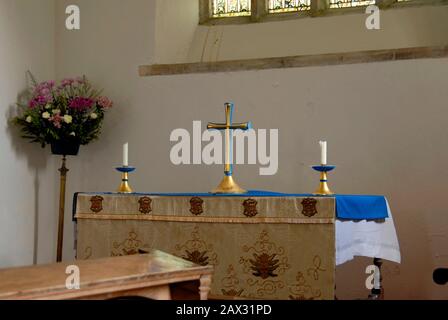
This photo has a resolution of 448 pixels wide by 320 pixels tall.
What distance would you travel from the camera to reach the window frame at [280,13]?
7.05m

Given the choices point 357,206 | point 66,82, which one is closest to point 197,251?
point 357,206

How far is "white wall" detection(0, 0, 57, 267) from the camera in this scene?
6.64 metres

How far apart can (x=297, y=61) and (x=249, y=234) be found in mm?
2721

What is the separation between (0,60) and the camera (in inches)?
259

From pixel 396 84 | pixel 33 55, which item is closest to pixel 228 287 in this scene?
pixel 396 84

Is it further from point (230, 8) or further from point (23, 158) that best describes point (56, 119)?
point (230, 8)

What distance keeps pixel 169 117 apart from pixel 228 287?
294 centimetres

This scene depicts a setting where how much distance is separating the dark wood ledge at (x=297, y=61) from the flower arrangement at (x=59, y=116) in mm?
711

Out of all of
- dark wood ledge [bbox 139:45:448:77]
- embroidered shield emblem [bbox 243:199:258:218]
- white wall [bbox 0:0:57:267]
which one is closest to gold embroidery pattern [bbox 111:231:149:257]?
embroidered shield emblem [bbox 243:199:258:218]

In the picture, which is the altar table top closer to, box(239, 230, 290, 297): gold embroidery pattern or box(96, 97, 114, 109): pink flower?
box(239, 230, 290, 297): gold embroidery pattern

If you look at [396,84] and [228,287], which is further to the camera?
[396,84]

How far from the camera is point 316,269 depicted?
4.33 meters

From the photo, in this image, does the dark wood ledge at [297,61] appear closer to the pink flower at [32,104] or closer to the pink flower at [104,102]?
the pink flower at [104,102]
